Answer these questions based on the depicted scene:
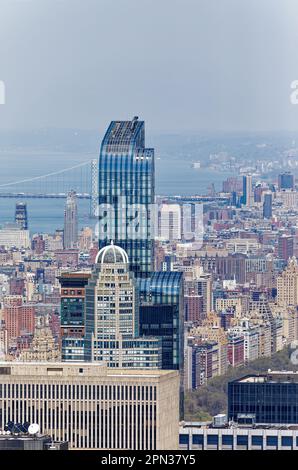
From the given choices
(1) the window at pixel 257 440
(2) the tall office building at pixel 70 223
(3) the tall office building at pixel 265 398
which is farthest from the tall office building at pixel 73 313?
(1) the window at pixel 257 440

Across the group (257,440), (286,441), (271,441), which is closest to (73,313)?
(257,440)

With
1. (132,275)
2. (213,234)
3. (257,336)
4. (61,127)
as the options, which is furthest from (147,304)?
(213,234)

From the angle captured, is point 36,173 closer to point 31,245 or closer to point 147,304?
point 31,245

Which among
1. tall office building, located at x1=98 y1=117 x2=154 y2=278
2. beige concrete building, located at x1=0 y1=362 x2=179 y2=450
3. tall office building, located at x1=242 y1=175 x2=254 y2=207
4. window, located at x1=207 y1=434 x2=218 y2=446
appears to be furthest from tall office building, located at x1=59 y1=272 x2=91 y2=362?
beige concrete building, located at x1=0 y1=362 x2=179 y2=450

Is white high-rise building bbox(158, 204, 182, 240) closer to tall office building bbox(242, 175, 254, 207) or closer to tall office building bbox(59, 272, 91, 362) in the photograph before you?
tall office building bbox(242, 175, 254, 207)

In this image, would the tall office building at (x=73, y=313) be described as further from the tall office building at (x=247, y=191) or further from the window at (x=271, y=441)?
the window at (x=271, y=441)
